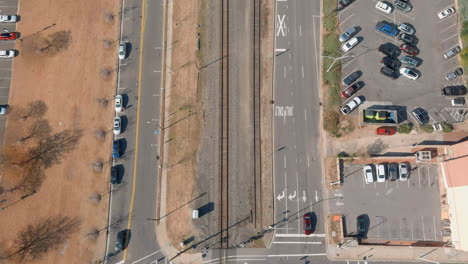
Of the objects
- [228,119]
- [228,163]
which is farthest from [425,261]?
[228,119]

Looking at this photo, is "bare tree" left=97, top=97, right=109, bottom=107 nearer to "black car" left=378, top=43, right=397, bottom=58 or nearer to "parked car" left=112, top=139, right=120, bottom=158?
"parked car" left=112, top=139, right=120, bottom=158

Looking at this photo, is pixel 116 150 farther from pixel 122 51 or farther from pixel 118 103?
pixel 122 51

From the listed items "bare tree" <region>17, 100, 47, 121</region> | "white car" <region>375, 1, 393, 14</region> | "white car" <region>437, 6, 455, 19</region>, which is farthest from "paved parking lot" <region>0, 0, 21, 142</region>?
"white car" <region>437, 6, 455, 19</region>

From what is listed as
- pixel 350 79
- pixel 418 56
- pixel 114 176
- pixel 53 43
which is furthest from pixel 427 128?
pixel 53 43

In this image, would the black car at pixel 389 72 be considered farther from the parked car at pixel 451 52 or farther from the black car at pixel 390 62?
the parked car at pixel 451 52

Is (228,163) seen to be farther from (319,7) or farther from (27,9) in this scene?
(27,9)

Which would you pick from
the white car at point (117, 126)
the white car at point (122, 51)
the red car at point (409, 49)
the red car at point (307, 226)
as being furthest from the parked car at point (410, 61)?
the white car at point (117, 126)
